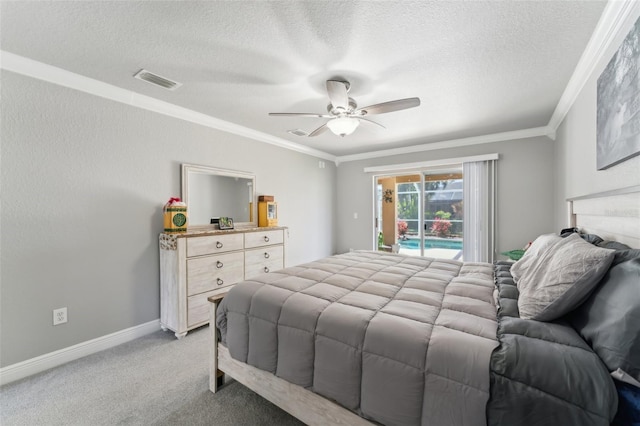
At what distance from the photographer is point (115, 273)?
2.50 m

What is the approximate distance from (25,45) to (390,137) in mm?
3993

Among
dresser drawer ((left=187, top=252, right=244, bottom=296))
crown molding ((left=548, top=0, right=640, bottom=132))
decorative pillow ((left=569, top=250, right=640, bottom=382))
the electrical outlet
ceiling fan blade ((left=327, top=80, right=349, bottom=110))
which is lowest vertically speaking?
the electrical outlet

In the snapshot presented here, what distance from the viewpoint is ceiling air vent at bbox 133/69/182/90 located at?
221 centimetres

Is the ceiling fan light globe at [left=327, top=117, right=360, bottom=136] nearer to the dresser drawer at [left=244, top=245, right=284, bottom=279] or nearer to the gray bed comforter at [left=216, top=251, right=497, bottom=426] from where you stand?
the gray bed comforter at [left=216, top=251, right=497, bottom=426]

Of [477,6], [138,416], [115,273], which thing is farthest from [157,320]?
[477,6]

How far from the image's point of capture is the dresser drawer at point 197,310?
104 inches

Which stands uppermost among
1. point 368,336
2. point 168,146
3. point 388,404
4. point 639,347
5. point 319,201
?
point 168,146

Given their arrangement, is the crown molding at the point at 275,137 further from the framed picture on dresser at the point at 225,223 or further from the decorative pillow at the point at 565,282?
the decorative pillow at the point at 565,282

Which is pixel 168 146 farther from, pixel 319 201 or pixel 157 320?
pixel 319 201

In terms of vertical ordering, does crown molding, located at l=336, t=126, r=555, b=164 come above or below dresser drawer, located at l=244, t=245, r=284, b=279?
above

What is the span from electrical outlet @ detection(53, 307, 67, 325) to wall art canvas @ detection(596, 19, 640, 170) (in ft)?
13.5

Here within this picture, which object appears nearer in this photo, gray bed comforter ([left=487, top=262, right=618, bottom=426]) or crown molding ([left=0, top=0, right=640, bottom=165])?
gray bed comforter ([left=487, top=262, right=618, bottom=426])

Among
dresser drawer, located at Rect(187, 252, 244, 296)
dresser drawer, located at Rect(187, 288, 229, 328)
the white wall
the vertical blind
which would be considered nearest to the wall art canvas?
the white wall

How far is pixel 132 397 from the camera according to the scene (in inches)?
69.2
